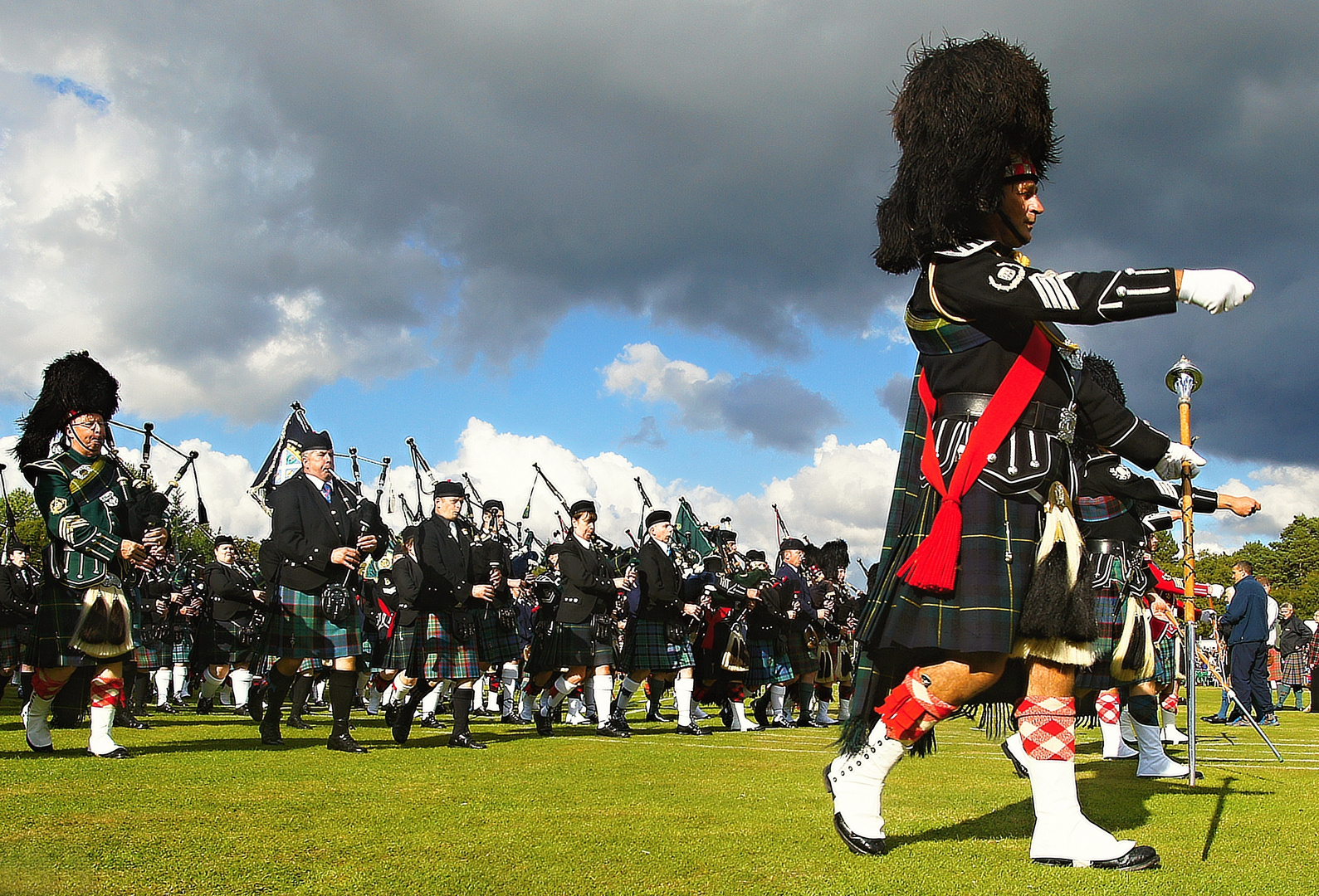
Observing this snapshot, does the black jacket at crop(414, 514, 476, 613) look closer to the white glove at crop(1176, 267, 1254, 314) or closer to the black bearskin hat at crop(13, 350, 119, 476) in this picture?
the black bearskin hat at crop(13, 350, 119, 476)

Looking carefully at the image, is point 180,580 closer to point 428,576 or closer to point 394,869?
point 428,576

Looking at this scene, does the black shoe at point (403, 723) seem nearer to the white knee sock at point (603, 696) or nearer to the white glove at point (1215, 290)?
the white knee sock at point (603, 696)

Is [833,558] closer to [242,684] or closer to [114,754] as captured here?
[242,684]

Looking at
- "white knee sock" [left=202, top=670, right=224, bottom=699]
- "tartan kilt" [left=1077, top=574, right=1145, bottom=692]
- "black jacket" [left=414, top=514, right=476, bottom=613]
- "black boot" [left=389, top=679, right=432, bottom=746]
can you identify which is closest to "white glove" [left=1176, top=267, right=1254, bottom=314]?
"tartan kilt" [left=1077, top=574, right=1145, bottom=692]

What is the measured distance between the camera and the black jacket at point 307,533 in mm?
7223

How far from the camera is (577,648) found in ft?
32.1

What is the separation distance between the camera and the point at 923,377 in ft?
12.0

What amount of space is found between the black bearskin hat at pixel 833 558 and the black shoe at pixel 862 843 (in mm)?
10750

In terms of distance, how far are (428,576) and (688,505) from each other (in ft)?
35.2

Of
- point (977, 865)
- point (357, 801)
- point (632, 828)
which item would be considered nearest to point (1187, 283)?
point (977, 865)

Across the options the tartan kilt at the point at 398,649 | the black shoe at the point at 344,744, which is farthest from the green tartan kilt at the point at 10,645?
the black shoe at the point at 344,744

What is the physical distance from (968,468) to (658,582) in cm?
739

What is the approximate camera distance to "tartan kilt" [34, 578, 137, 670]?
6.23 m

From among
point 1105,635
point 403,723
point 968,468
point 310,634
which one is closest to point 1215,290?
point 968,468
